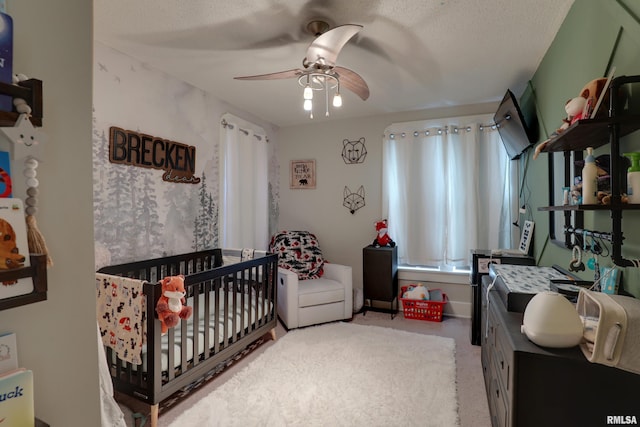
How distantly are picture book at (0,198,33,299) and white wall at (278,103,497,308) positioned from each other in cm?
350

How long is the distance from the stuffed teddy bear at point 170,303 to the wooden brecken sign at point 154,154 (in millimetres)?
1125

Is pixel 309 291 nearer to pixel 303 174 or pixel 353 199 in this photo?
pixel 353 199

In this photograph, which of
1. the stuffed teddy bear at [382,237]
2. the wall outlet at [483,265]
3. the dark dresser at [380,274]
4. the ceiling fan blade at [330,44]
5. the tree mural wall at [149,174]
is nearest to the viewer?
the ceiling fan blade at [330,44]

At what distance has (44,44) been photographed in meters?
0.59

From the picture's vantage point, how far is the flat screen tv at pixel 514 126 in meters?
2.30

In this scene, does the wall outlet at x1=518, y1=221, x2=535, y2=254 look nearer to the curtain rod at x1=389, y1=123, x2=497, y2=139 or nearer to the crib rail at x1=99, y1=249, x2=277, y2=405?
the curtain rod at x1=389, y1=123, x2=497, y2=139

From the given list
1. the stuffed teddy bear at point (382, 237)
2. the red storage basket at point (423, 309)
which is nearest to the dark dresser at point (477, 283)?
the red storage basket at point (423, 309)

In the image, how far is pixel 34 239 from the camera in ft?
1.82

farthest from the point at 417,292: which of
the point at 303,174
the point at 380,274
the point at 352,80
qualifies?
the point at 352,80

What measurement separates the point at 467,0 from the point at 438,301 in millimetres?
2800

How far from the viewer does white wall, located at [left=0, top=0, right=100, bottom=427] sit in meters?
0.57

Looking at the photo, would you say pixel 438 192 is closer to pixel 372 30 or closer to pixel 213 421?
pixel 372 30

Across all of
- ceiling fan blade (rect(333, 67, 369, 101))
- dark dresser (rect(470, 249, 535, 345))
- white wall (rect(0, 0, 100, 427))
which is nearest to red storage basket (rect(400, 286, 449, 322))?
dark dresser (rect(470, 249, 535, 345))

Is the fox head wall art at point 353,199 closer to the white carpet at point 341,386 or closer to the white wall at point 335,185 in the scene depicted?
the white wall at point 335,185
